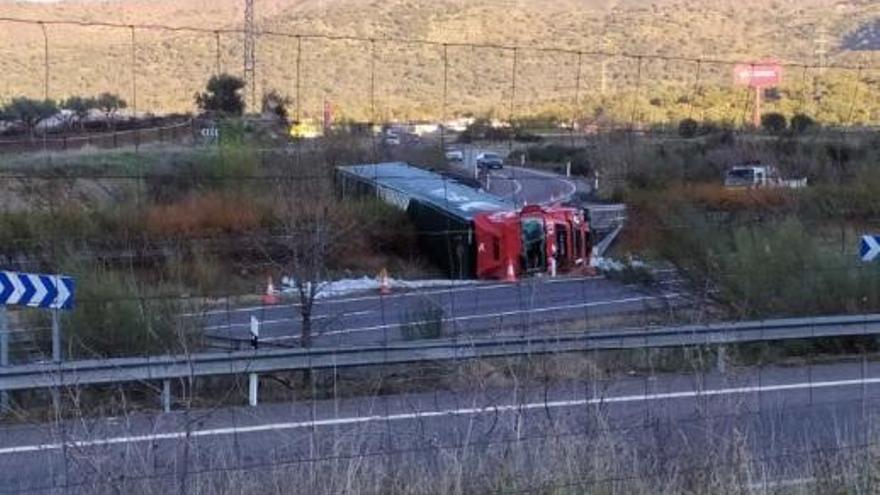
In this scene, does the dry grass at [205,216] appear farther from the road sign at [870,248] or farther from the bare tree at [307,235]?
the road sign at [870,248]

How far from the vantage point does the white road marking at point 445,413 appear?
24.7 feet

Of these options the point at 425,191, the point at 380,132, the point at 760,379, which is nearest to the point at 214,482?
the point at 760,379

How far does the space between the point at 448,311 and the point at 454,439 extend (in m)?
19.4

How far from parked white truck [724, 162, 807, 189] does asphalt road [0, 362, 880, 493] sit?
23540mm

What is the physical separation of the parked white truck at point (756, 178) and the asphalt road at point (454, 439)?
23.5 metres

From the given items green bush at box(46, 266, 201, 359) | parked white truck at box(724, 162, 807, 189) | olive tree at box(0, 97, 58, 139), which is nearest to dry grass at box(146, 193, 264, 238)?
parked white truck at box(724, 162, 807, 189)

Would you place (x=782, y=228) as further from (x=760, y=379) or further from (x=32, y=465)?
(x=32, y=465)

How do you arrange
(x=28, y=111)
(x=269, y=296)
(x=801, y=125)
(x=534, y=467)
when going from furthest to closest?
(x=28, y=111), (x=801, y=125), (x=269, y=296), (x=534, y=467)

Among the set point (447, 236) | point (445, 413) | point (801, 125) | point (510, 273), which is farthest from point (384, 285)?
point (801, 125)

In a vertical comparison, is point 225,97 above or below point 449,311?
above

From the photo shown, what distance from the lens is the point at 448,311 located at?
27.4m

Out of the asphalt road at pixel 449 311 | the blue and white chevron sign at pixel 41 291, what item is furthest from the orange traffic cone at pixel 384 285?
the blue and white chevron sign at pixel 41 291

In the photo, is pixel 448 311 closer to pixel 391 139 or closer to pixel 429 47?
pixel 391 139

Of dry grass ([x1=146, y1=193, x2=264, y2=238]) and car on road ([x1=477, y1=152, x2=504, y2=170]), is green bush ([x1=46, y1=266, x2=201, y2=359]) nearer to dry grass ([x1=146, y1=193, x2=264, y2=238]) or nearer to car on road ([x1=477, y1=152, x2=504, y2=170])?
dry grass ([x1=146, y1=193, x2=264, y2=238])
